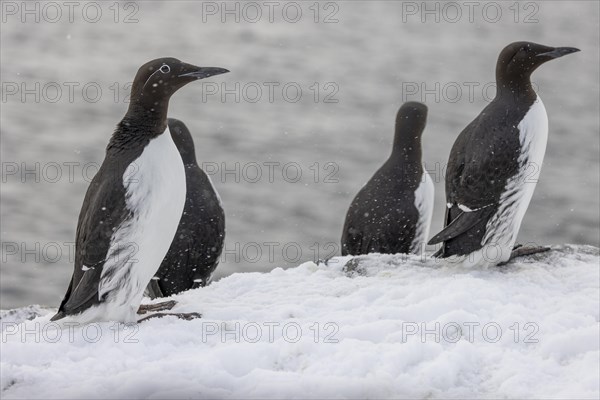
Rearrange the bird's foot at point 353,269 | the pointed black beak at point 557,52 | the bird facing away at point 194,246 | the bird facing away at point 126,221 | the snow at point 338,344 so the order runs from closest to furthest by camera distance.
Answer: the snow at point 338,344 < the bird facing away at point 126,221 < the bird's foot at point 353,269 < the pointed black beak at point 557,52 < the bird facing away at point 194,246

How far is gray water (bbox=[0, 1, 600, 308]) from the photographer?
17.8 metres

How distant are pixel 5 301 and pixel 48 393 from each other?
11464 millimetres

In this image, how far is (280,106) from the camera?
2466cm

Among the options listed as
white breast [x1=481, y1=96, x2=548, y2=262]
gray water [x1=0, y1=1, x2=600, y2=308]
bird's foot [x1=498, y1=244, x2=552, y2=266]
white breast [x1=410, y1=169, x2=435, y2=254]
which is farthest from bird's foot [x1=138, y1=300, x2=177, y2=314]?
gray water [x1=0, y1=1, x2=600, y2=308]

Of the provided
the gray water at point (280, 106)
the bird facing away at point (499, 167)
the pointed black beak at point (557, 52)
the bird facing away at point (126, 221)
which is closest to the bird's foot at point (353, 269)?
the bird facing away at point (499, 167)

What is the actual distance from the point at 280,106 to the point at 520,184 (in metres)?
18.2

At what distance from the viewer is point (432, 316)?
5.36 meters

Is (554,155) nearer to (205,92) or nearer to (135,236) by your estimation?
(205,92)

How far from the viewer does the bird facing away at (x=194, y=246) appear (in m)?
7.64

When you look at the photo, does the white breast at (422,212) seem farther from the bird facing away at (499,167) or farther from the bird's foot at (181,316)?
the bird's foot at (181,316)

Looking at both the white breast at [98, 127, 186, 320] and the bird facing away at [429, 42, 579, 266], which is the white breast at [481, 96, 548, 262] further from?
the white breast at [98, 127, 186, 320]

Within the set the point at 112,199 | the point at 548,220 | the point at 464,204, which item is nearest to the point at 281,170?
the point at 548,220

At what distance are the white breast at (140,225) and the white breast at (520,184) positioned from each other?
227 cm

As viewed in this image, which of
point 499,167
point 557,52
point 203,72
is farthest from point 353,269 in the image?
point 557,52
